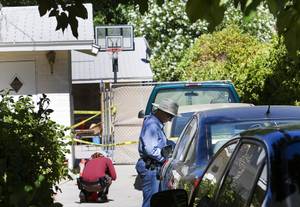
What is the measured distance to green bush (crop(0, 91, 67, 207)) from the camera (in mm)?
6559

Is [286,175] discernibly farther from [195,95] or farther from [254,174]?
[195,95]

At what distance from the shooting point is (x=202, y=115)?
7.57 meters

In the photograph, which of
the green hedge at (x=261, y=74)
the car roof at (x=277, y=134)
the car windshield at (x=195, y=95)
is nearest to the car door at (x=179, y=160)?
the green hedge at (x=261, y=74)

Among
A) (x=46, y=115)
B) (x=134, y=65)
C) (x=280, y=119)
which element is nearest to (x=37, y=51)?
(x=46, y=115)

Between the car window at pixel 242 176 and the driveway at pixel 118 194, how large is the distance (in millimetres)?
7928

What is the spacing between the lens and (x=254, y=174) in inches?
149

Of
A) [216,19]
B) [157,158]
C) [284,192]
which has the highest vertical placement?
[216,19]

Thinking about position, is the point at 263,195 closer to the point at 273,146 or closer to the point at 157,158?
the point at 273,146

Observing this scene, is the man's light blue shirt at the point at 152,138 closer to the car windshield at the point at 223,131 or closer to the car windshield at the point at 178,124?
the car windshield at the point at 178,124

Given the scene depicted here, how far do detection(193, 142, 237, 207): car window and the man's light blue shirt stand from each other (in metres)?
4.08

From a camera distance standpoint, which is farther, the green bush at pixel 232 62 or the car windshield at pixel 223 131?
the green bush at pixel 232 62

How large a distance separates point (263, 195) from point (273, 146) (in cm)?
32

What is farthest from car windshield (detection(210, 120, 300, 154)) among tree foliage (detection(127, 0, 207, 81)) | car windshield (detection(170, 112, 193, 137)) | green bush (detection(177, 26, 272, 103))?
tree foliage (detection(127, 0, 207, 81))

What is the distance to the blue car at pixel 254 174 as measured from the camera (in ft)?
11.0
